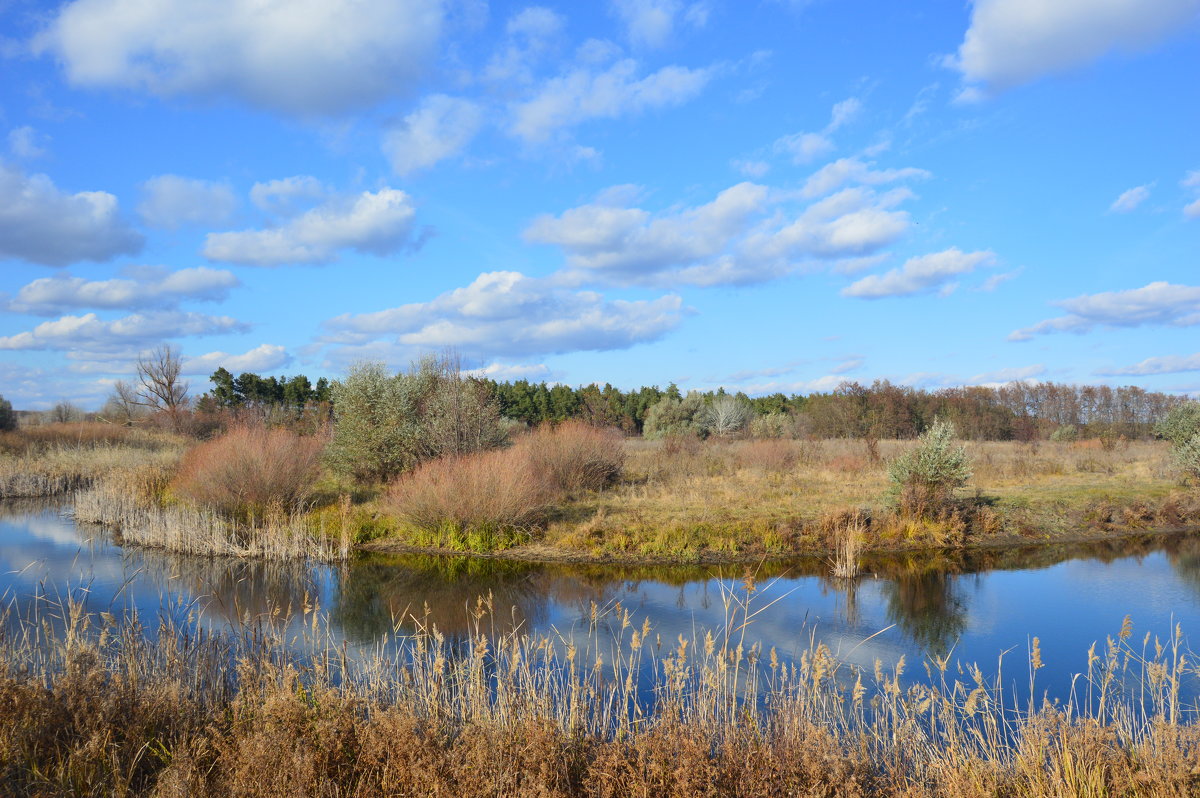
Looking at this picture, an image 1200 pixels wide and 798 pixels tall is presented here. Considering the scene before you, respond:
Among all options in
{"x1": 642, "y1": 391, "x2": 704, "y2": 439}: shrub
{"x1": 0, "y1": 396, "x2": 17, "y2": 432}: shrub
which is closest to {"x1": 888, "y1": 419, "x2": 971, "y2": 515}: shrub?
{"x1": 642, "y1": 391, "x2": 704, "y2": 439}: shrub

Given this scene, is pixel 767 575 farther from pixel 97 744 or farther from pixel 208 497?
pixel 208 497

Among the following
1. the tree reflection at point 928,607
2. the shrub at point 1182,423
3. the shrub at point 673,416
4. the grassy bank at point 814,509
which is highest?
the shrub at point 673,416

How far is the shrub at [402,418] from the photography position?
20750mm

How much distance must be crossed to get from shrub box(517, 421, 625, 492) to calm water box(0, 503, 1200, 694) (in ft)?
19.4

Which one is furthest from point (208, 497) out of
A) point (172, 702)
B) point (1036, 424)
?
point (1036, 424)

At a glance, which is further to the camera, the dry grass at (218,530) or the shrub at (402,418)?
the shrub at (402,418)

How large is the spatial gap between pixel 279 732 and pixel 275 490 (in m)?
15.4

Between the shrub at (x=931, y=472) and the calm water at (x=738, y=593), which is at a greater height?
the shrub at (x=931, y=472)

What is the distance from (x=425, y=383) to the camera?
74.9ft

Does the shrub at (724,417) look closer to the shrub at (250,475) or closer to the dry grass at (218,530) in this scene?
the shrub at (250,475)

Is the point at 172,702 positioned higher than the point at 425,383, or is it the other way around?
the point at 425,383

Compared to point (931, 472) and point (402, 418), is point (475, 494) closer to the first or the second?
point (402, 418)

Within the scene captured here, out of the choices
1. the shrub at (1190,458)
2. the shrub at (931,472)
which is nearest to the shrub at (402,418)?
the shrub at (931,472)

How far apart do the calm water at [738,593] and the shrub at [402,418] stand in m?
4.97
